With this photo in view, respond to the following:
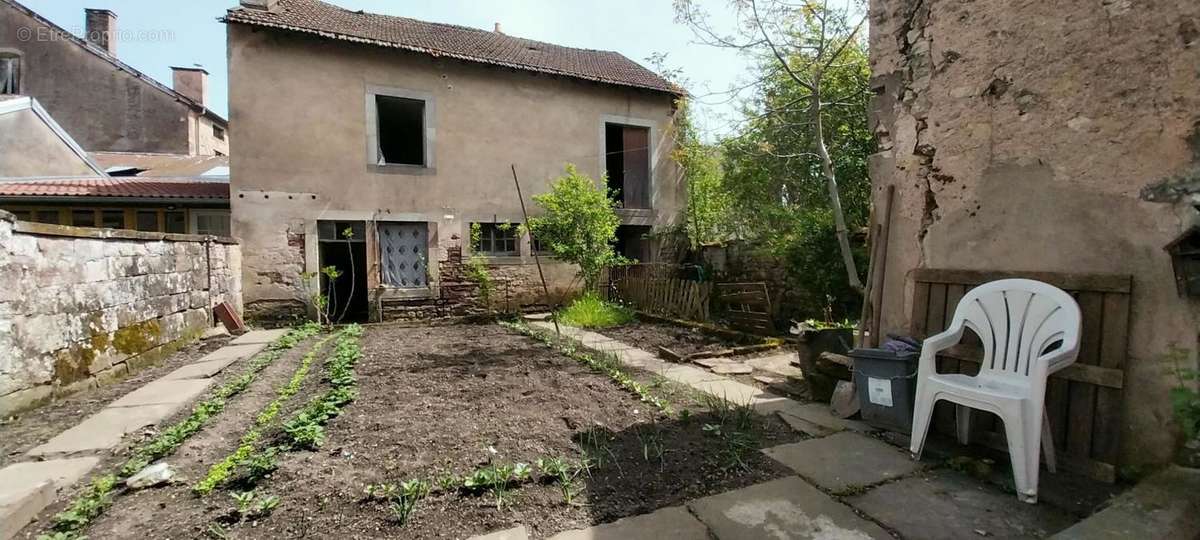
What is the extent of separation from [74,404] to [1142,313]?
7.16 metres

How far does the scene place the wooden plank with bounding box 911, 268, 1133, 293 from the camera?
2.23 m

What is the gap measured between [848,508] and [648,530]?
92cm

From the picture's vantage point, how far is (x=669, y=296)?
8.42m

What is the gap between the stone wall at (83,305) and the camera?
3510mm

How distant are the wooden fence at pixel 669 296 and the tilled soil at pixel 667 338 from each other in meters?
0.49

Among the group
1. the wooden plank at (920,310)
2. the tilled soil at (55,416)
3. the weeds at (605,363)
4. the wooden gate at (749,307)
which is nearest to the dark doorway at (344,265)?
the tilled soil at (55,416)

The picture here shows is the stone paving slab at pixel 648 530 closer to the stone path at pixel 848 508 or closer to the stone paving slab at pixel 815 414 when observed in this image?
the stone path at pixel 848 508

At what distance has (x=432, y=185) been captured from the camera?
946 cm

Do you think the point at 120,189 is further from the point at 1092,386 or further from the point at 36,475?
the point at 1092,386

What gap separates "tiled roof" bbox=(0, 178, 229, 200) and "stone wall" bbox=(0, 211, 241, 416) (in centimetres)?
325

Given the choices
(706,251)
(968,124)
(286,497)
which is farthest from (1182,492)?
(706,251)

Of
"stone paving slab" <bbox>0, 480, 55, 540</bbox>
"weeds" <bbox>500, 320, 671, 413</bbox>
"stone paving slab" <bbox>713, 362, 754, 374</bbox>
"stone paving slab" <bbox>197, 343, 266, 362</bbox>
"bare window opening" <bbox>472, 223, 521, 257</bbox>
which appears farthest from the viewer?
"bare window opening" <bbox>472, 223, 521, 257</bbox>

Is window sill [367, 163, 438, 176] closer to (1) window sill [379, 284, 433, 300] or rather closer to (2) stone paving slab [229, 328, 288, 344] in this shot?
(1) window sill [379, 284, 433, 300]

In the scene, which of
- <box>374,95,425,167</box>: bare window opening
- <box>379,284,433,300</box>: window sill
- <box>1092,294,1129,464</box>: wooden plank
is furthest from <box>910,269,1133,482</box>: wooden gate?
<box>374,95,425,167</box>: bare window opening
